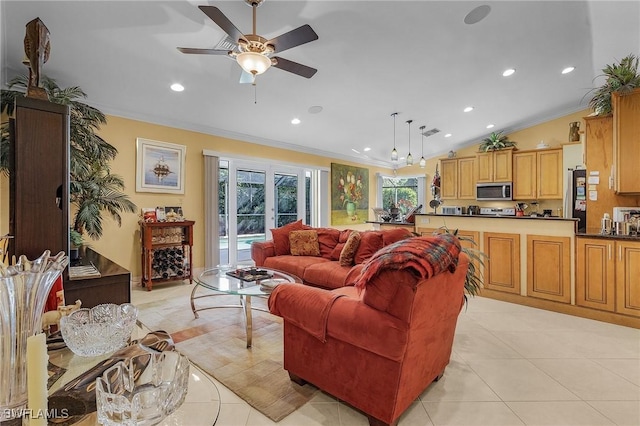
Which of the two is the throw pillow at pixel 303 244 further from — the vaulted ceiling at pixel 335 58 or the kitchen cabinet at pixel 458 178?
the kitchen cabinet at pixel 458 178

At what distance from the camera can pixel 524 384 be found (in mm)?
2029

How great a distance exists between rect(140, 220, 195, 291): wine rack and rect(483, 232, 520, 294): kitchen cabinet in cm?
410

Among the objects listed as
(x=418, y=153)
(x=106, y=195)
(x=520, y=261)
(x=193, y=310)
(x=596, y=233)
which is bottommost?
(x=193, y=310)

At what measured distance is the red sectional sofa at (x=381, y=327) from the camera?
147cm

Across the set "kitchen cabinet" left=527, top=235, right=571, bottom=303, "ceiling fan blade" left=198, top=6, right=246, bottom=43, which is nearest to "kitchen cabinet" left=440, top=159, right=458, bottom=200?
"kitchen cabinet" left=527, top=235, right=571, bottom=303

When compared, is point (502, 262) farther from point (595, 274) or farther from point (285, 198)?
point (285, 198)

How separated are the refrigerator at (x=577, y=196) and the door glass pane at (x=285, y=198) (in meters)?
4.94

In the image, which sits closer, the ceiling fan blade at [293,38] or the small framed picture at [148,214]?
the ceiling fan blade at [293,38]

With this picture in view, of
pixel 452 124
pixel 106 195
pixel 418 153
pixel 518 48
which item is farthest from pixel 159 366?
pixel 418 153

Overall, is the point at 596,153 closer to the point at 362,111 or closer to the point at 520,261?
the point at 520,261

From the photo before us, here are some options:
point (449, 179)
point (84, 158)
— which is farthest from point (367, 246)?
point (449, 179)

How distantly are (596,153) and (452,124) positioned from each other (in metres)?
2.82

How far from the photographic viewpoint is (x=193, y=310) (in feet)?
10.5

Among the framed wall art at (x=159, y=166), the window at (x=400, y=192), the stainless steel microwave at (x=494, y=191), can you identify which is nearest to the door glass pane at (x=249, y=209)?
the framed wall art at (x=159, y=166)
